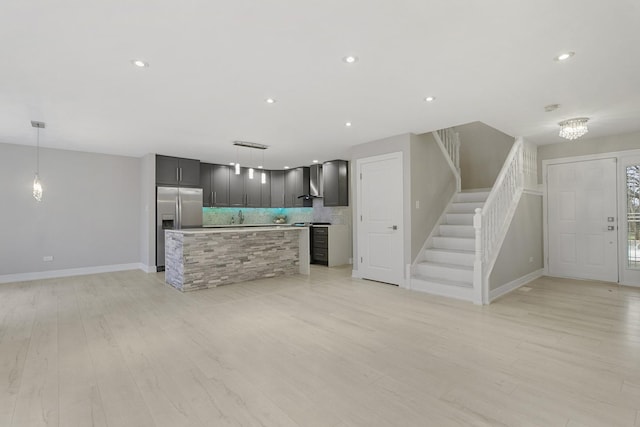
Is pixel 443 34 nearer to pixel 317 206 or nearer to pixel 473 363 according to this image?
pixel 473 363

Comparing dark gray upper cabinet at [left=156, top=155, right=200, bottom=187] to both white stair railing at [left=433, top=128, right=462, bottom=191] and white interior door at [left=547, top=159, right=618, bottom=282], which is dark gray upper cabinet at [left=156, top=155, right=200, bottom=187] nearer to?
white stair railing at [left=433, top=128, right=462, bottom=191]

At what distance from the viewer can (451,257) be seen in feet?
Result: 16.3

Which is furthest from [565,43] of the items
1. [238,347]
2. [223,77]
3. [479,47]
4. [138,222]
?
[138,222]

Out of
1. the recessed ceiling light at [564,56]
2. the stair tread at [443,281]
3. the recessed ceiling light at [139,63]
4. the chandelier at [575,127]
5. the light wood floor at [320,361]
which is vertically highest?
the recessed ceiling light at [139,63]

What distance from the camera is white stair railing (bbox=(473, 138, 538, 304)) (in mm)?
4184

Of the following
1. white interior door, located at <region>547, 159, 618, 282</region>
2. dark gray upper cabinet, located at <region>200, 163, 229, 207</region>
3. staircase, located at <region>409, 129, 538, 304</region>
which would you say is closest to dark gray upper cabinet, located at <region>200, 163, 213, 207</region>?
dark gray upper cabinet, located at <region>200, 163, 229, 207</region>

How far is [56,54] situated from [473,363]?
171 inches

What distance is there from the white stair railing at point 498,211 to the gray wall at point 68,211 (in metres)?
7.06

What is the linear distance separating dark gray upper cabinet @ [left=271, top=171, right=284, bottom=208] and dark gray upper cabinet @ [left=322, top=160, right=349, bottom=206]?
189 centimetres

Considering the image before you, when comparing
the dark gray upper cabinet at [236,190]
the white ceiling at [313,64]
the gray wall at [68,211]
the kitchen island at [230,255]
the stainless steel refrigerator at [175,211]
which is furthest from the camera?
the dark gray upper cabinet at [236,190]

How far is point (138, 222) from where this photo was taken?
7.01 metres

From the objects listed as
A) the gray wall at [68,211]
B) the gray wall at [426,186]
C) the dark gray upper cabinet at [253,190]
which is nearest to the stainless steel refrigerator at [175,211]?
the gray wall at [68,211]

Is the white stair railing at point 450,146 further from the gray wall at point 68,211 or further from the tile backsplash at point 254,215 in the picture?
the gray wall at point 68,211

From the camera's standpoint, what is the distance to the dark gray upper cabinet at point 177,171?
6.64m
